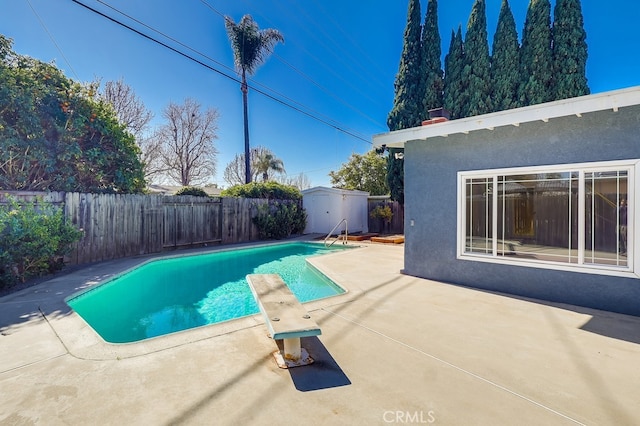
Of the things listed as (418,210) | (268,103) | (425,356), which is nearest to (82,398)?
(425,356)

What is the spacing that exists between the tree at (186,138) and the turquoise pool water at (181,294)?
19.7m

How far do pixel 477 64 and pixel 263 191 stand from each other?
12634 mm

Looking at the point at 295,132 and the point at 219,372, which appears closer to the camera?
the point at 219,372

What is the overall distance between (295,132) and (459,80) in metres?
13.7

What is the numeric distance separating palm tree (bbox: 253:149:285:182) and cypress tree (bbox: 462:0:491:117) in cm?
1872

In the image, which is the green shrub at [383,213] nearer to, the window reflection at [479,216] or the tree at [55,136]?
the window reflection at [479,216]

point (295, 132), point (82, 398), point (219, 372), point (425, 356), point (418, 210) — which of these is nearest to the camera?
point (82, 398)

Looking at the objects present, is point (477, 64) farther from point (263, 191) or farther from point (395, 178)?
point (263, 191)

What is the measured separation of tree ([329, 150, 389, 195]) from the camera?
24.9 m

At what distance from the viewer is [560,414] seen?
7.82 feet

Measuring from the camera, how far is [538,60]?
13.9 meters

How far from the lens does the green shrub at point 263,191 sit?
15.5 m

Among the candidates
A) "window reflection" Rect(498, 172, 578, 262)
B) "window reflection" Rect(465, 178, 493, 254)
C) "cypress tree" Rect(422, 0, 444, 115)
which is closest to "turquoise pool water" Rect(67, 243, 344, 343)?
"window reflection" Rect(465, 178, 493, 254)

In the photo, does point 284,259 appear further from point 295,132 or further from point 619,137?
point 295,132
